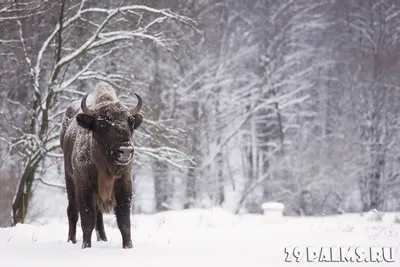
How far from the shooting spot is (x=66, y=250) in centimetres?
768

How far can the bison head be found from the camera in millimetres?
7523

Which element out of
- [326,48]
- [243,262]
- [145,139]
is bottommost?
[243,262]

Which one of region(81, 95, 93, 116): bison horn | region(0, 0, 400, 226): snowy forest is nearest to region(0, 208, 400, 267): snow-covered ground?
region(81, 95, 93, 116): bison horn

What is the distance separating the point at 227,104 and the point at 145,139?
16.6 meters

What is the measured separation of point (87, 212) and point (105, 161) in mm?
820

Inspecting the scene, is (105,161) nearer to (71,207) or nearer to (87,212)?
(87,212)

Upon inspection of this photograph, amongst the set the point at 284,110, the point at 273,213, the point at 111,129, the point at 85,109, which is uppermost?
the point at 284,110

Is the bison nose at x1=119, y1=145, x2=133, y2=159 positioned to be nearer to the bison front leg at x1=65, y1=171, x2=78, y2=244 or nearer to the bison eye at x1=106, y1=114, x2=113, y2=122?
the bison eye at x1=106, y1=114, x2=113, y2=122

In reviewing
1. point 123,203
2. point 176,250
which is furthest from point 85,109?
point 176,250

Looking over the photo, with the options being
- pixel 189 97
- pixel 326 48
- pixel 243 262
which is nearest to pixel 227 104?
pixel 189 97

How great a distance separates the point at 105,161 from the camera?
25.8ft

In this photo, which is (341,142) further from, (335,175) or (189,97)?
(189,97)

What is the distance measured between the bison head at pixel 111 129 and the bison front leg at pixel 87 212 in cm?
60

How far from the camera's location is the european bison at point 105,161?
7684 millimetres
